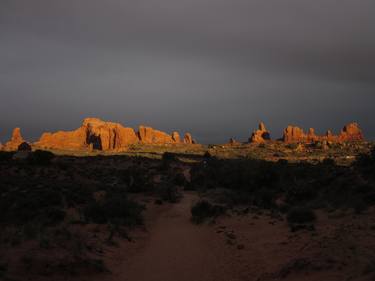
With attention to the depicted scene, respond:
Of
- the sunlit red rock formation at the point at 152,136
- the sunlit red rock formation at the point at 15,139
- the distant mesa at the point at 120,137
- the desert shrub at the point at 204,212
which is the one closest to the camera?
the desert shrub at the point at 204,212

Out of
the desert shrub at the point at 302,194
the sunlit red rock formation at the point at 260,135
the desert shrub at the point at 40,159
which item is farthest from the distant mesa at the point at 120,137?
the desert shrub at the point at 302,194

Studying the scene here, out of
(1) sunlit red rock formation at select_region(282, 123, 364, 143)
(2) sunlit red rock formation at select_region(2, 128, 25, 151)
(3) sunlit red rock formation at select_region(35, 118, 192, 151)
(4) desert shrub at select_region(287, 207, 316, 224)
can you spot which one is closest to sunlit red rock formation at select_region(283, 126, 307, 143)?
(1) sunlit red rock formation at select_region(282, 123, 364, 143)

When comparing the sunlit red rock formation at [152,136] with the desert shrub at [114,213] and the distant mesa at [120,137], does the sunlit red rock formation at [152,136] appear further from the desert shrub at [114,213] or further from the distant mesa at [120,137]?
the desert shrub at [114,213]

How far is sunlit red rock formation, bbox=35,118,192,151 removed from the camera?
13275 centimetres

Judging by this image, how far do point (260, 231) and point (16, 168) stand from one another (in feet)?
109

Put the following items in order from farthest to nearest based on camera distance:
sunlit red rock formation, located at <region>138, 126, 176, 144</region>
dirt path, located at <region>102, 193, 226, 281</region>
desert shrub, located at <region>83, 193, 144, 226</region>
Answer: sunlit red rock formation, located at <region>138, 126, 176, 144</region> → desert shrub, located at <region>83, 193, 144, 226</region> → dirt path, located at <region>102, 193, 226, 281</region>

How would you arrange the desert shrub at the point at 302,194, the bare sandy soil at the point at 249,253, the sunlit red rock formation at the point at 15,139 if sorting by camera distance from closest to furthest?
the bare sandy soil at the point at 249,253
the desert shrub at the point at 302,194
the sunlit red rock formation at the point at 15,139

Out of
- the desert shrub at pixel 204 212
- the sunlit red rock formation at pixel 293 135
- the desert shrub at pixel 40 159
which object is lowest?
the desert shrub at pixel 204 212

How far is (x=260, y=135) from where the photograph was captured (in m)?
148

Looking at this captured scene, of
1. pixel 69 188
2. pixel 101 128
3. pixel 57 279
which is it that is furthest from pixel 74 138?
pixel 57 279

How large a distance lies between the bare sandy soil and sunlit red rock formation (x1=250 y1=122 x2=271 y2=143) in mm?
125850

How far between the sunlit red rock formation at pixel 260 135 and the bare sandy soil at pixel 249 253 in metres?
126

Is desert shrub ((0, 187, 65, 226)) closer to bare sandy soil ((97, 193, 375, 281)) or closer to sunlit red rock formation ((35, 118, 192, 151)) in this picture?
bare sandy soil ((97, 193, 375, 281))

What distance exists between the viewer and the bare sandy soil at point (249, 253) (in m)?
9.55
